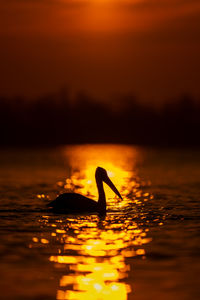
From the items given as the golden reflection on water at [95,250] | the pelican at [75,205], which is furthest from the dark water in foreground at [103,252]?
the pelican at [75,205]

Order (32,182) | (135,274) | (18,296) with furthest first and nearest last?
(32,182) < (135,274) < (18,296)

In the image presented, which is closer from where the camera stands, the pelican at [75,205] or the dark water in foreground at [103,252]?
the dark water in foreground at [103,252]

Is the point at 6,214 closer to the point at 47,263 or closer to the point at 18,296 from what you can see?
the point at 47,263

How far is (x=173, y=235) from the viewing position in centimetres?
1321

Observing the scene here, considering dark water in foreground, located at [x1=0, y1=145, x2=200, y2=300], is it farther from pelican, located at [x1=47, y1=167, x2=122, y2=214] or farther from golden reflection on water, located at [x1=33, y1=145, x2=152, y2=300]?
pelican, located at [x1=47, y1=167, x2=122, y2=214]

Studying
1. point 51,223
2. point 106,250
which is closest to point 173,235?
point 106,250

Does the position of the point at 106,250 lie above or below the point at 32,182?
below

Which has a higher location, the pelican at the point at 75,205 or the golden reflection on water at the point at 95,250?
the pelican at the point at 75,205

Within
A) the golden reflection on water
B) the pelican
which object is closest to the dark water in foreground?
the golden reflection on water

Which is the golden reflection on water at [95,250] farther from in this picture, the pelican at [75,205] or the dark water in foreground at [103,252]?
the pelican at [75,205]

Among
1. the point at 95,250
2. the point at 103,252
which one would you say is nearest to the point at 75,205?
the point at 95,250

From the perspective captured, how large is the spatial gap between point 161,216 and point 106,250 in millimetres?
4264

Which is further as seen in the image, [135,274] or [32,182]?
[32,182]

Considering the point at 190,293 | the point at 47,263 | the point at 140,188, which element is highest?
the point at 140,188
